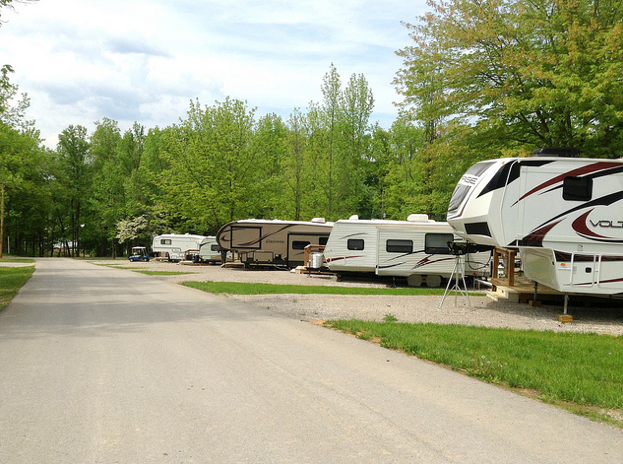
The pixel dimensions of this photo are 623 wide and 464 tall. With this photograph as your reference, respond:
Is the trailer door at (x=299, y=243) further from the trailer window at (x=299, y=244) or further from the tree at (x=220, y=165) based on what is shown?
the tree at (x=220, y=165)

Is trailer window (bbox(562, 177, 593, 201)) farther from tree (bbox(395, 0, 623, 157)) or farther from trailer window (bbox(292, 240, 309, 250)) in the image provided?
trailer window (bbox(292, 240, 309, 250))

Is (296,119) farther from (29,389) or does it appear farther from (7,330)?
(29,389)

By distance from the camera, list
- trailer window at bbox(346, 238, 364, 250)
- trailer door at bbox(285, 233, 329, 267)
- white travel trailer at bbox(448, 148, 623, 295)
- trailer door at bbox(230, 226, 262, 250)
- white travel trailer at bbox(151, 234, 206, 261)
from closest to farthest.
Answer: white travel trailer at bbox(448, 148, 623, 295)
trailer window at bbox(346, 238, 364, 250)
trailer door at bbox(285, 233, 329, 267)
trailer door at bbox(230, 226, 262, 250)
white travel trailer at bbox(151, 234, 206, 261)

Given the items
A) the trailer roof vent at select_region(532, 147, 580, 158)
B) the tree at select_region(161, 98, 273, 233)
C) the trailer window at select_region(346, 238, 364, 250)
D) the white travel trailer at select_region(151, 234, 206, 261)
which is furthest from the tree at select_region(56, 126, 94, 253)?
the trailer roof vent at select_region(532, 147, 580, 158)

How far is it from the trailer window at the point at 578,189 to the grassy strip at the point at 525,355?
144 inches

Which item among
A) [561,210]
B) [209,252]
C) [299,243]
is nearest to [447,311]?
[561,210]

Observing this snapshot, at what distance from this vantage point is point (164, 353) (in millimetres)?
7383

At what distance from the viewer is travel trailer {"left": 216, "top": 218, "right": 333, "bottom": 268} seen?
31797 mm

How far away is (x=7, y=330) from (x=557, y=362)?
8830 millimetres

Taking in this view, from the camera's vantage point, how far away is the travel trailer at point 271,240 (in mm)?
31797

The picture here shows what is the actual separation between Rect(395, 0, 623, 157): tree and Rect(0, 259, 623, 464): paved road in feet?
41.7

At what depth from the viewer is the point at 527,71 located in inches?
687

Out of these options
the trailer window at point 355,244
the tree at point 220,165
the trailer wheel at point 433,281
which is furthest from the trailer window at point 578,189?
the tree at point 220,165

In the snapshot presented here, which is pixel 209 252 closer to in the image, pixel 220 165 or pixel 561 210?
pixel 220 165
